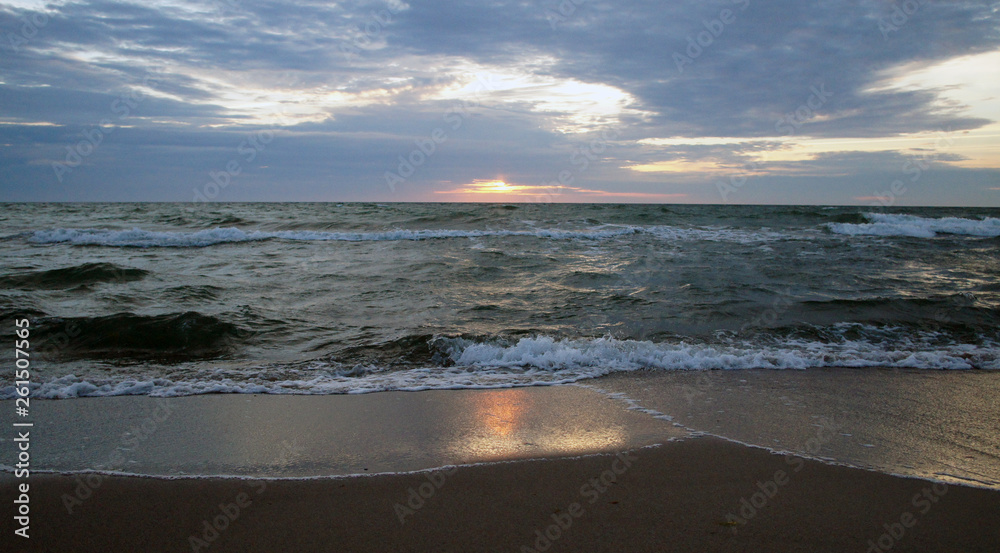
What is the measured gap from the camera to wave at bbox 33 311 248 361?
5.80m

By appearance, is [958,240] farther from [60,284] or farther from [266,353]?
[60,284]

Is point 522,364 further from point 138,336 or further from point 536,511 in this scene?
point 138,336

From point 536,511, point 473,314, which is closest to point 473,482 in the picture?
point 536,511

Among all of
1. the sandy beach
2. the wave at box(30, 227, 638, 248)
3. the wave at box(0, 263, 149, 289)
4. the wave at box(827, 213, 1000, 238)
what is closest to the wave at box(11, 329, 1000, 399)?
the sandy beach

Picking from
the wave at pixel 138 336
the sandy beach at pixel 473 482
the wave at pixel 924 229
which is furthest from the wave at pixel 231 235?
the sandy beach at pixel 473 482

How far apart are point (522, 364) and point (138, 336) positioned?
481 cm

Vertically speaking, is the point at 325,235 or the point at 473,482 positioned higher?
the point at 325,235

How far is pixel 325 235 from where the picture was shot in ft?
65.3

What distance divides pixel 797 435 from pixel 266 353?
5.40 meters

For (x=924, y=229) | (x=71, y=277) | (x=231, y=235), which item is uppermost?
(x=924, y=229)

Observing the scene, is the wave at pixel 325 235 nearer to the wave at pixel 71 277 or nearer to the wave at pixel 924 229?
the wave at pixel 924 229

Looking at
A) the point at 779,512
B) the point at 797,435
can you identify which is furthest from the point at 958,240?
the point at 779,512

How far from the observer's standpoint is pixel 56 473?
Answer: 117 inches

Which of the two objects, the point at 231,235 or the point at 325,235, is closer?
the point at 231,235
